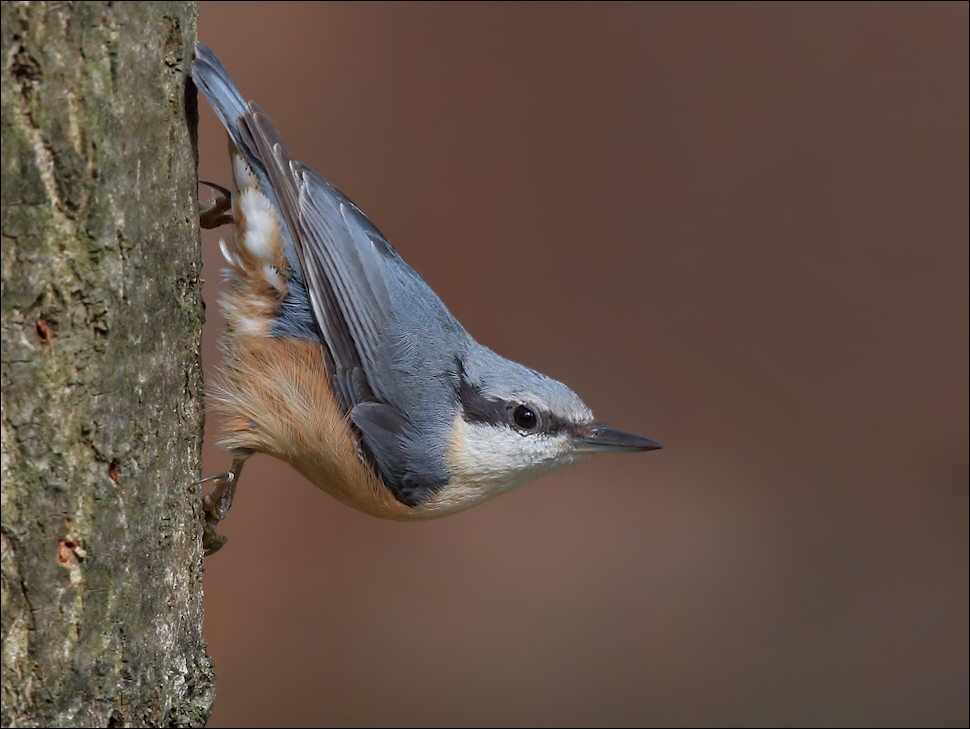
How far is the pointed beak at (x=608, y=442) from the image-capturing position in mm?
2127

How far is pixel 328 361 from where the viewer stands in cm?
196

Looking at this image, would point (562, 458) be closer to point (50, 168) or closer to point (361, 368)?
point (361, 368)

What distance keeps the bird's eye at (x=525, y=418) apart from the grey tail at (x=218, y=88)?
2.83 feet

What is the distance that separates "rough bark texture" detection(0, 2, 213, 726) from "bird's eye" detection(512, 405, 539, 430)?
2.94 ft

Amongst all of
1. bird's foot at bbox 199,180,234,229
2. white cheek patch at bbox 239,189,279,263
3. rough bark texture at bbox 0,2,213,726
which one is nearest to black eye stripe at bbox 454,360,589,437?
white cheek patch at bbox 239,189,279,263

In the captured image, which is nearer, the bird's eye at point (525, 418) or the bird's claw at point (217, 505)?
the bird's claw at point (217, 505)

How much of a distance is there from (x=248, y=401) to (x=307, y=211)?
43cm

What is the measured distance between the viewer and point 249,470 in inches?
148

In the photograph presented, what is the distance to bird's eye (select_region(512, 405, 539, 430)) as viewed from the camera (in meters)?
2.09

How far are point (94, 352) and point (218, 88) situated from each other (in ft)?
2.35

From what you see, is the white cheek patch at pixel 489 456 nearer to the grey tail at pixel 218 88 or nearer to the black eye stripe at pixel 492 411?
the black eye stripe at pixel 492 411

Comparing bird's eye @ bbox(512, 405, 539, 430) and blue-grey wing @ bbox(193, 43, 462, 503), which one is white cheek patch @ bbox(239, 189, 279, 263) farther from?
bird's eye @ bbox(512, 405, 539, 430)

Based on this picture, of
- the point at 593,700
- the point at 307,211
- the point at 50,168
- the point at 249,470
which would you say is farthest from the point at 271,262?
the point at 593,700

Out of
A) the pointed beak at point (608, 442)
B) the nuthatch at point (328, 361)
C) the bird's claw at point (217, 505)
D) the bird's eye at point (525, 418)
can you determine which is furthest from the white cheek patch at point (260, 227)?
the pointed beak at point (608, 442)
